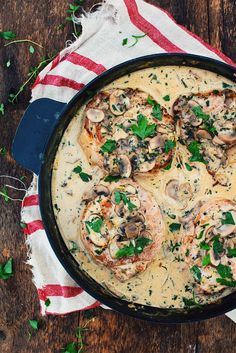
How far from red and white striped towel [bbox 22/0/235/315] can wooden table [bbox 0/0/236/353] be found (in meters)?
0.14

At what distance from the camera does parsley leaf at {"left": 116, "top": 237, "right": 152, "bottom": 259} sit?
352cm

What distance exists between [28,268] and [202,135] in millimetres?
1488

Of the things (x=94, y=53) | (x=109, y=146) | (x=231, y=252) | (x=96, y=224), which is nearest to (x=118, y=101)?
(x=109, y=146)

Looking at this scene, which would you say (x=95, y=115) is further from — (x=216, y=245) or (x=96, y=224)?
(x=216, y=245)

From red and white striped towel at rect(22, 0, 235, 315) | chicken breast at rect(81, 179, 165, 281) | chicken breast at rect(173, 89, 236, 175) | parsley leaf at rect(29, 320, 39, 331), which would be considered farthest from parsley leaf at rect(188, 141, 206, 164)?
parsley leaf at rect(29, 320, 39, 331)

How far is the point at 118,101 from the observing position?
357 cm

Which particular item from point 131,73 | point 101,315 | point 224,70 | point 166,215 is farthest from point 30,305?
point 224,70

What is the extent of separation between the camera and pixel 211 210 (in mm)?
3502

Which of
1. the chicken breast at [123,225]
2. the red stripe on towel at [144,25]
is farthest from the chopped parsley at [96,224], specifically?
the red stripe on towel at [144,25]

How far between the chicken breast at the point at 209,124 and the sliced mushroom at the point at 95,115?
1.45ft

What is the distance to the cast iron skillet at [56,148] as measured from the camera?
138 inches

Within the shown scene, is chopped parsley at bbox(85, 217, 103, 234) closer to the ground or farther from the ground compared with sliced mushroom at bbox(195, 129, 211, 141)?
closer to the ground

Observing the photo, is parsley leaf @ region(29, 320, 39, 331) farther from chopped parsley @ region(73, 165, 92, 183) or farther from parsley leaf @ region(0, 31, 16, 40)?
parsley leaf @ region(0, 31, 16, 40)

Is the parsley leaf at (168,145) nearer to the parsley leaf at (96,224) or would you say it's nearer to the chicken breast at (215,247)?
the chicken breast at (215,247)
